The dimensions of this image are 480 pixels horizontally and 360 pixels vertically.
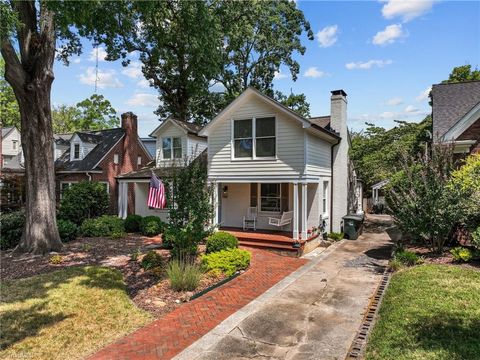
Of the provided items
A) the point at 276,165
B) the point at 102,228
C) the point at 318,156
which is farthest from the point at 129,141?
the point at 318,156

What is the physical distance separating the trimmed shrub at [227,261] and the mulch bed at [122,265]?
0.41 m

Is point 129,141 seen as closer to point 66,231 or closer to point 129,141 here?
point 129,141

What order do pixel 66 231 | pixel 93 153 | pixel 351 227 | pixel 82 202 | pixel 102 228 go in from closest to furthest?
1. pixel 66 231
2. pixel 102 228
3. pixel 351 227
4. pixel 82 202
5. pixel 93 153

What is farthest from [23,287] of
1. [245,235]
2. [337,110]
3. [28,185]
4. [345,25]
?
[337,110]

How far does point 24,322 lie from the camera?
6.24 m

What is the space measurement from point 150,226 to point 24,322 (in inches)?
409

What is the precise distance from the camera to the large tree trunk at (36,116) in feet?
37.6

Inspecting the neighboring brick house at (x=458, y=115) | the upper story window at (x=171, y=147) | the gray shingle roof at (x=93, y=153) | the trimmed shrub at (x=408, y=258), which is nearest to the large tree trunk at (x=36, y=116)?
the upper story window at (x=171, y=147)

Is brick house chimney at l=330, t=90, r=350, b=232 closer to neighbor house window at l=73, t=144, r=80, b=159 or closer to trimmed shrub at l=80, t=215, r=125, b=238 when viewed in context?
trimmed shrub at l=80, t=215, r=125, b=238

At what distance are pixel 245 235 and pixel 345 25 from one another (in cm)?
923

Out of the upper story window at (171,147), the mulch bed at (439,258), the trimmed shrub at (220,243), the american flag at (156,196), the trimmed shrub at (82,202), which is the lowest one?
the mulch bed at (439,258)

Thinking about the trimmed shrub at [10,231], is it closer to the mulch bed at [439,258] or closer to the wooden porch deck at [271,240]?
the wooden porch deck at [271,240]

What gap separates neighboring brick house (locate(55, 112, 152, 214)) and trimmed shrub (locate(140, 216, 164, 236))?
6.91m

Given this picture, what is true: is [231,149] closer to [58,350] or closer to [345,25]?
[345,25]
